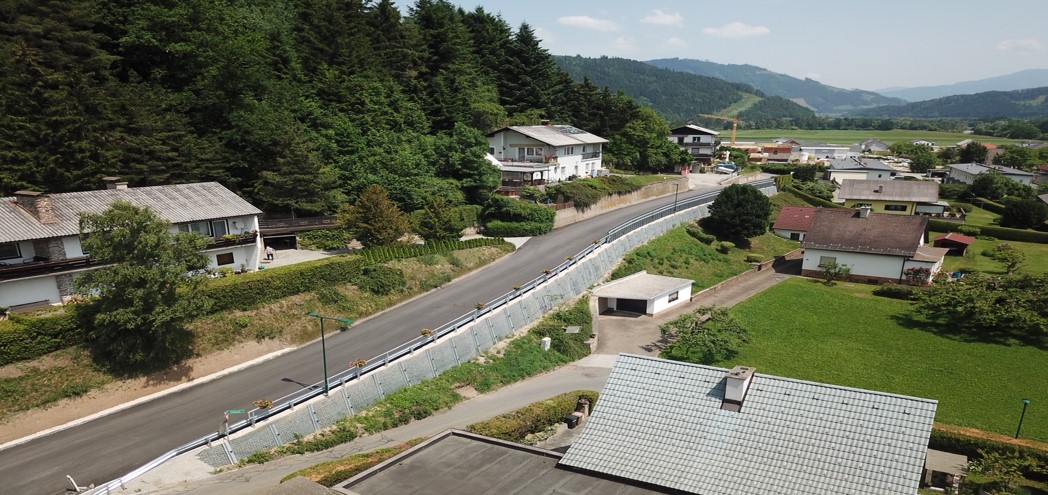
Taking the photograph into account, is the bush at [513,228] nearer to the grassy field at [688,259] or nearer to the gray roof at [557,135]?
the grassy field at [688,259]

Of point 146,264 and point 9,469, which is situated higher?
point 146,264

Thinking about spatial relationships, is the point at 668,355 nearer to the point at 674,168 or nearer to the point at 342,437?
the point at 342,437

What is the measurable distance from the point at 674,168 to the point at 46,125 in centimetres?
8312

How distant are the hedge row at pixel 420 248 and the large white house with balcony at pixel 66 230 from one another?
342 inches

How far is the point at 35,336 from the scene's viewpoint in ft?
94.0

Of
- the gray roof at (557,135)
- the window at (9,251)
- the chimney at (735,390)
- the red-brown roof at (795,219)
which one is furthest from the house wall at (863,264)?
the window at (9,251)

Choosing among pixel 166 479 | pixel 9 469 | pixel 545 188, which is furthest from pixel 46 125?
pixel 545 188

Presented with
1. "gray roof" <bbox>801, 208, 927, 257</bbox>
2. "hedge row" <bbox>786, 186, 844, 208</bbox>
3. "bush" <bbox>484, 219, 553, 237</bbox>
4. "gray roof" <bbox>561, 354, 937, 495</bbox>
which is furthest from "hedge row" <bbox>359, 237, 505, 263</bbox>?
"hedge row" <bbox>786, 186, 844, 208</bbox>

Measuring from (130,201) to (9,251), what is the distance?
6.62 meters

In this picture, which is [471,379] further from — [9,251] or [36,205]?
[36,205]

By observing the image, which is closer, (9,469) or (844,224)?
(9,469)

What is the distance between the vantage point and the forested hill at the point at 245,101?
3978 centimetres

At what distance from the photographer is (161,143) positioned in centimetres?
4516

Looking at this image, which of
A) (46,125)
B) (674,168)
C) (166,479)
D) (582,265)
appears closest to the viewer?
(166,479)
